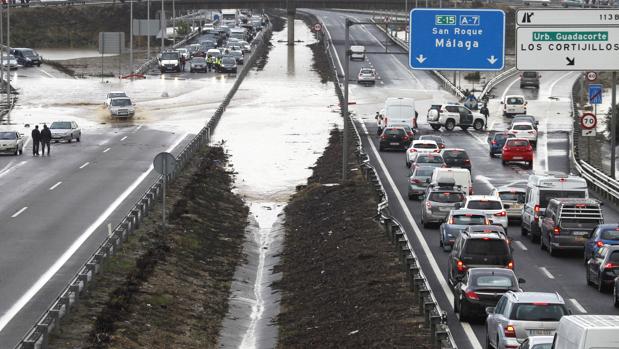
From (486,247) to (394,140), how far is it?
128 feet

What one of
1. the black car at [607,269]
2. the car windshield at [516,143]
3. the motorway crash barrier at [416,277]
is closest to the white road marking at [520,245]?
the motorway crash barrier at [416,277]

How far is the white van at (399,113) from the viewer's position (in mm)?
79625

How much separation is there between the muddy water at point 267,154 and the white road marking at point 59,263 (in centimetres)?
457

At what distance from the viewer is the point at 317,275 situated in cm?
4119

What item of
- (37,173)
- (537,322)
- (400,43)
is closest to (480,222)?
(537,322)

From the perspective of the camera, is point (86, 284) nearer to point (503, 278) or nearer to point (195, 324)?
point (195, 324)

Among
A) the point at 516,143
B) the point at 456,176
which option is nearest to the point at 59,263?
the point at 456,176

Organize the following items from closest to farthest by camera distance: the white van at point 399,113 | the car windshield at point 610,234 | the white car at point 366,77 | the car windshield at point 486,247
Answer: the car windshield at point 486,247 → the car windshield at point 610,234 → the white van at point 399,113 → the white car at point 366,77

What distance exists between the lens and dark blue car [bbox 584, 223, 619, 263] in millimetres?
37062

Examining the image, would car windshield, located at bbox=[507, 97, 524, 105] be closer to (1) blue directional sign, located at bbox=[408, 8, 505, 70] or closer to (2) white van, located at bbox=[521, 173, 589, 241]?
(2) white van, located at bbox=[521, 173, 589, 241]

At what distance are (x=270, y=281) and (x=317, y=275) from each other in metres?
2.66

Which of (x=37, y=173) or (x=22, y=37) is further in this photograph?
(x=22, y=37)

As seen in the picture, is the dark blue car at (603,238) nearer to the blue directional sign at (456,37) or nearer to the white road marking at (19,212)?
the blue directional sign at (456,37)

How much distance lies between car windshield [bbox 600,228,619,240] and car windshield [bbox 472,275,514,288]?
8.10 metres
